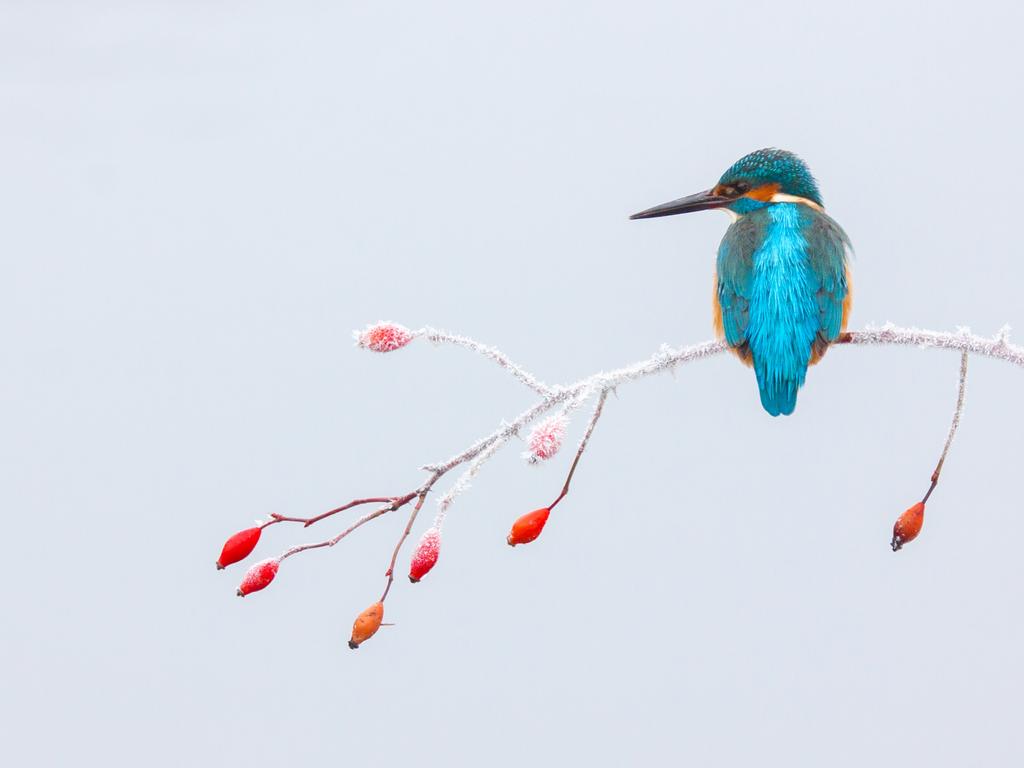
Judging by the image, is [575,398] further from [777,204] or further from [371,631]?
[777,204]

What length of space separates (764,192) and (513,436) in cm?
113

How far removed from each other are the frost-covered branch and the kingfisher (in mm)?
366

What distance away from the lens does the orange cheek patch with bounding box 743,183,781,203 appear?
2.12 metres

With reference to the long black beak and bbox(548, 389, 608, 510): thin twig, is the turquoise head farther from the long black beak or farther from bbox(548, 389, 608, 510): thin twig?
bbox(548, 389, 608, 510): thin twig

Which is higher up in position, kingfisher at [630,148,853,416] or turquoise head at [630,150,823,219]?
turquoise head at [630,150,823,219]

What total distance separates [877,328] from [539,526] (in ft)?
1.89

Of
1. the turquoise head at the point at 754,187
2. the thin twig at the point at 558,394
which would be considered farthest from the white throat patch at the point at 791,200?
the thin twig at the point at 558,394

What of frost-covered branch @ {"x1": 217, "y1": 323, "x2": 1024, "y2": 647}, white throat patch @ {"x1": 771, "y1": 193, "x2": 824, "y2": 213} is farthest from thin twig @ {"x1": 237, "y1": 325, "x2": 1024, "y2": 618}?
white throat patch @ {"x1": 771, "y1": 193, "x2": 824, "y2": 213}

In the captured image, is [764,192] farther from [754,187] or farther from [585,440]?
[585,440]

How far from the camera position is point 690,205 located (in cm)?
213

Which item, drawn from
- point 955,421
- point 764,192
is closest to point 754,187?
point 764,192

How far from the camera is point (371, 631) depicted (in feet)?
3.59

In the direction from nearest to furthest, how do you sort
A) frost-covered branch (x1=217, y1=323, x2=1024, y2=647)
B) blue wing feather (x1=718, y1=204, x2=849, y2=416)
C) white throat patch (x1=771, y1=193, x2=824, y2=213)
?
frost-covered branch (x1=217, y1=323, x2=1024, y2=647) → blue wing feather (x1=718, y1=204, x2=849, y2=416) → white throat patch (x1=771, y1=193, x2=824, y2=213)

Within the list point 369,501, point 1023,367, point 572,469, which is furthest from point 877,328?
point 369,501
